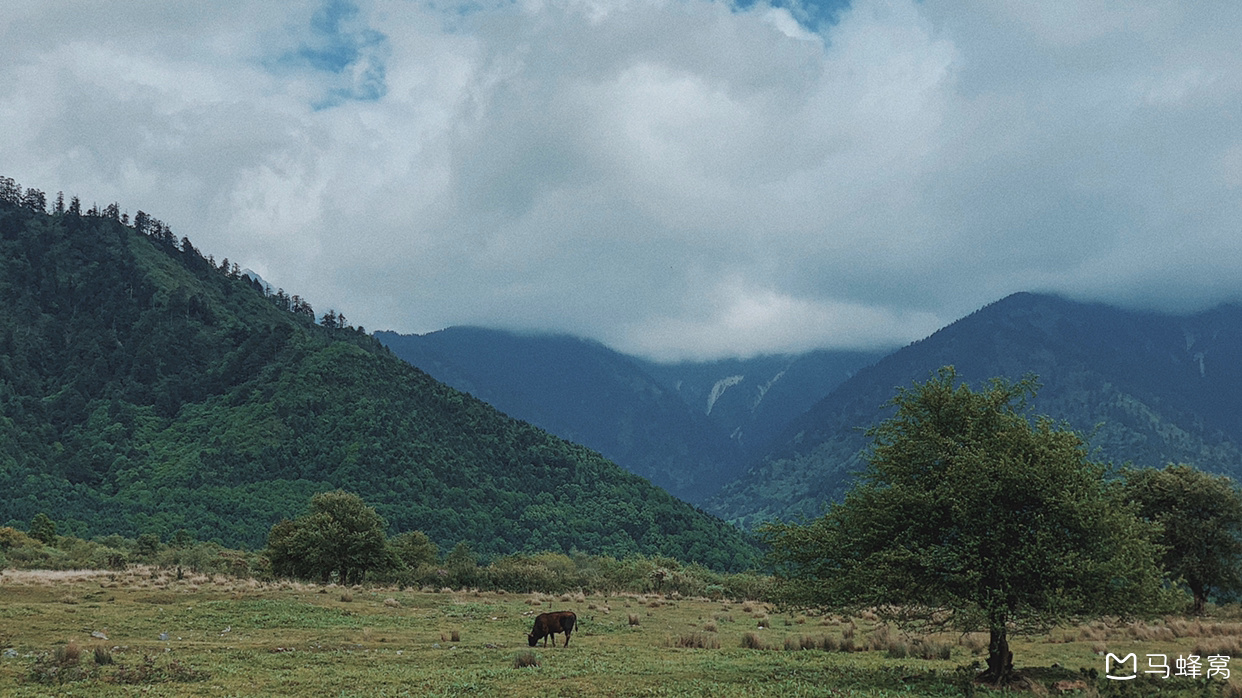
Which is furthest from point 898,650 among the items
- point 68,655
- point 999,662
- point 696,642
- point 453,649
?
point 68,655

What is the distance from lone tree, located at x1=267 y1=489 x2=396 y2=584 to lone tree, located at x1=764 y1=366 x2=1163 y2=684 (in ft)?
170

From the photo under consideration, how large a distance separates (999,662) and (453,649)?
1900 cm

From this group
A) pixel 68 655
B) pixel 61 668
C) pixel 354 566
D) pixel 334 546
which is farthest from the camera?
pixel 354 566

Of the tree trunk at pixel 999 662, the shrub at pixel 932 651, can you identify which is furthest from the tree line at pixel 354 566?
the tree trunk at pixel 999 662

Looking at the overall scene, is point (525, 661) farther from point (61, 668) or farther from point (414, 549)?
point (414, 549)

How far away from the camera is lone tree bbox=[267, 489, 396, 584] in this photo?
65312 millimetres

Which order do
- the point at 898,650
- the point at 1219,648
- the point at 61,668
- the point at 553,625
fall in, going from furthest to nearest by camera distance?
1. the point at 553,625
2. the point at 898,650
3. the point at 1219,648
4. the point at 61,668

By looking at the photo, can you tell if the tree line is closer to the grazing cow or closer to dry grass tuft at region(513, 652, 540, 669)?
the grazing cow

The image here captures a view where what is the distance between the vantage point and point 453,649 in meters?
28.6

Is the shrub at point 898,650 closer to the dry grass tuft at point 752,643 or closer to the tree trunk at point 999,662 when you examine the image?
the dry grass tuft at point 752,643

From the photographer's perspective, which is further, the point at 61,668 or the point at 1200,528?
the point at 1200,528

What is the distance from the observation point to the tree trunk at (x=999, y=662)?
21359 millimetres

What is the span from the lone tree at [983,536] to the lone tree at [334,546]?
51809mm

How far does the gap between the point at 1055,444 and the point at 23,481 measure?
20887 cm
